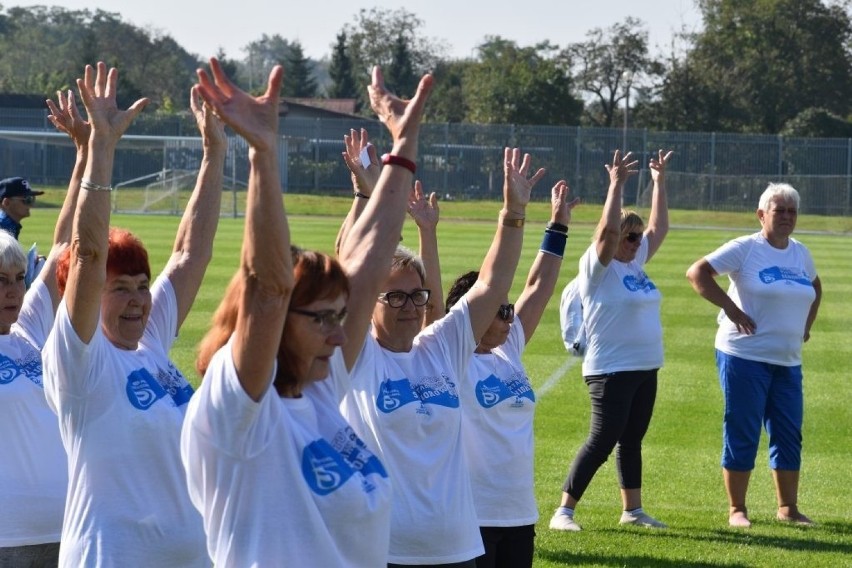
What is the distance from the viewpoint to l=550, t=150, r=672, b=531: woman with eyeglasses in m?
8.48

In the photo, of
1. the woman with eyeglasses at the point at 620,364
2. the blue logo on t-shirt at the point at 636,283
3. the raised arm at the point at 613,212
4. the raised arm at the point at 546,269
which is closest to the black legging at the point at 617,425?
the woman with eyeglasses at the point at 620,364

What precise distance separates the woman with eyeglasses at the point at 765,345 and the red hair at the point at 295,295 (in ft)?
19.4

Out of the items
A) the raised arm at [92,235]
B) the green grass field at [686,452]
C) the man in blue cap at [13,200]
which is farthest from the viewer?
the man in blue cap at [13,200]

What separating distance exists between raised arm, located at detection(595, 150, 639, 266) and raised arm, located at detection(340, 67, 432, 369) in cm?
413

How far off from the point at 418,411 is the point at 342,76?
324 ft

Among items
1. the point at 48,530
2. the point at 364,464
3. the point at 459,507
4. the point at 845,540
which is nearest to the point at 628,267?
the point at 845,540

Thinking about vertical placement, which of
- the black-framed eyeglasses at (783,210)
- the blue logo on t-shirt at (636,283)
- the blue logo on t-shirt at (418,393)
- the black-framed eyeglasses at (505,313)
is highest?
the black-framed eyeglasses at (783,210)

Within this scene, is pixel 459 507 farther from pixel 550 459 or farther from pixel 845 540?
pixel 550 459

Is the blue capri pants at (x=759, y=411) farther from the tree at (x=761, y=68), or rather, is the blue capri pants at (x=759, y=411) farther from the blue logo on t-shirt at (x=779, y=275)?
the tree at (x=761, y=68)

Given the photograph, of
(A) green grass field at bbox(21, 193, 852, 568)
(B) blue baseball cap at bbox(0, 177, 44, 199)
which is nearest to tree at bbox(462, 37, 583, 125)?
(A) green grass field at bbox(21, 193, 852, 568)

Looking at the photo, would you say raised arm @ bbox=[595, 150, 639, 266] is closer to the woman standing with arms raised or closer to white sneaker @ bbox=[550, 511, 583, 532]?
white sneaker @ bbox=[550, 511, 583, 532]

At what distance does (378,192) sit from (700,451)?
7.77 m

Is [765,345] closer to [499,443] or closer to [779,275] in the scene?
[779,275]

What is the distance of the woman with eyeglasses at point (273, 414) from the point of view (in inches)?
121
